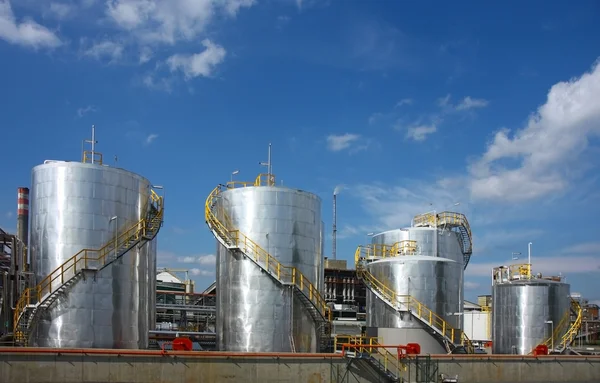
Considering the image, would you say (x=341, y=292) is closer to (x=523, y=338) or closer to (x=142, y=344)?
(x=523, y=338)

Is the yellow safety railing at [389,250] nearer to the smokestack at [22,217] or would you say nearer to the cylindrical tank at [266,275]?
the cylindrical tank at [266,275]

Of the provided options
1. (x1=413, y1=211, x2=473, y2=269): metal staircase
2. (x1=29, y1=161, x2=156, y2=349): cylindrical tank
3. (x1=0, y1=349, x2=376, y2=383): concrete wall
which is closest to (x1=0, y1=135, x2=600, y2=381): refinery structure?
(x1=29, y1=161, x2=156, y2=349): cylindrical tank

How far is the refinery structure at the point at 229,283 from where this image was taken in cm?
2639

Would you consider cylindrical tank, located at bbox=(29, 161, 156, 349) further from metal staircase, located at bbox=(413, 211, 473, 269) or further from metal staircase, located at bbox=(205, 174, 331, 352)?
metal staircase, located at bbox=(413, 211, 473, 269)

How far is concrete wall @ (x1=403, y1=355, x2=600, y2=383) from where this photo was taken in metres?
29.3

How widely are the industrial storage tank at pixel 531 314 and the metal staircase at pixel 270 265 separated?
14.6 meters

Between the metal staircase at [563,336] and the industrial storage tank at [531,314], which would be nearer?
the metal staircase at [563,336]

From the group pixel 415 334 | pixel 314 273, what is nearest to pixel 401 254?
pixel 415 334

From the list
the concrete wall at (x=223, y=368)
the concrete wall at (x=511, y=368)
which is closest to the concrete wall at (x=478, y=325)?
the concrete wall at (x=511, y=368)

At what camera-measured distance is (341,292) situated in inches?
2338

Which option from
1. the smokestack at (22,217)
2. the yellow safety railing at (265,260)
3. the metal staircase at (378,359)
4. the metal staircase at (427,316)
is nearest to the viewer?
the metal staircase at (378,359)

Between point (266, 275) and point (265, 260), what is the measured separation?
2.36 feet

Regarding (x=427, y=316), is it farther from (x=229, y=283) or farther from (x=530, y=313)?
(x=229, y=283)

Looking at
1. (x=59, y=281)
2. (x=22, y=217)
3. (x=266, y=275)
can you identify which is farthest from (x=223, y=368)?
(x=22, y=217)
